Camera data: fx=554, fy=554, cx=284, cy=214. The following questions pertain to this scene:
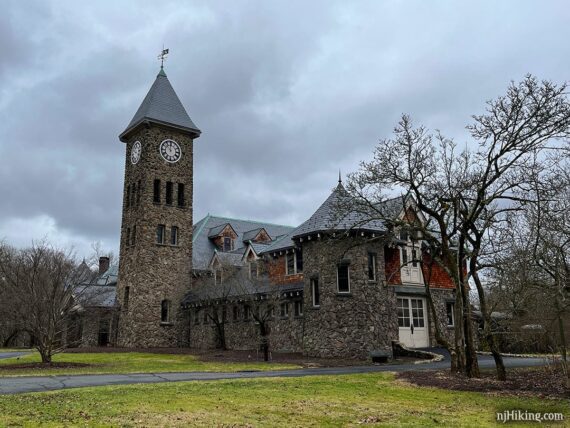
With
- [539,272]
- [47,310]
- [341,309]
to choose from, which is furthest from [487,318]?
[47,310]

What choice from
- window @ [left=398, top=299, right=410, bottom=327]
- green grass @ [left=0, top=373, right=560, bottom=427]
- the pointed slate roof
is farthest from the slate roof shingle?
green grass @ [left=0, top=373, right=560, bottom=427]

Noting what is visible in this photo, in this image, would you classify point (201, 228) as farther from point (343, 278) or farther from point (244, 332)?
point (343, 278)

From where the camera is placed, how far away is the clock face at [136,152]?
42.5 m

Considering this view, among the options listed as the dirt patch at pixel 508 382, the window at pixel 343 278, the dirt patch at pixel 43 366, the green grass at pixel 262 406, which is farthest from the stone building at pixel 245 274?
the dirt patch at pixel 43 366

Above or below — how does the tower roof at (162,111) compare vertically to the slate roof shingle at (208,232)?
above

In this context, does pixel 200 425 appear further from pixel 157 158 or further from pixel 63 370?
pixel 157 158

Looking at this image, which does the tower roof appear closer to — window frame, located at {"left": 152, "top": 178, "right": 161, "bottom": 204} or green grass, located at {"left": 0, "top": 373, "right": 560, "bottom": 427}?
window frame, located at {"left": 152, "top": 178, "right": 161, "bottom": 204}

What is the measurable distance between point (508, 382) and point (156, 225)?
3027cm

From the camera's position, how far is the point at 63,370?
19.8 m

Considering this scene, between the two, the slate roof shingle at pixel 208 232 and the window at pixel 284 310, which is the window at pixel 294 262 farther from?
the slate roof shingle at pixel 208 232

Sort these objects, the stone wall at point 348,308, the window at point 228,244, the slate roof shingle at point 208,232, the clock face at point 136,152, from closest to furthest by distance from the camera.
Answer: the stone wall at point 348,308 → the clock face at point 136,152 → the slate roof shingle at point 208,232 → the window at point 228,244

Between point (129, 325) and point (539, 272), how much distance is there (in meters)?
28.6

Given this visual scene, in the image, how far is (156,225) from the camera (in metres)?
41.0

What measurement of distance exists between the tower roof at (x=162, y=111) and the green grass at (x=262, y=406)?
3111 centimetres
